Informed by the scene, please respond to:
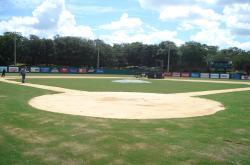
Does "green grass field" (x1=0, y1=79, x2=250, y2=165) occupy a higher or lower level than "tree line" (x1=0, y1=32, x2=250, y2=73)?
lower

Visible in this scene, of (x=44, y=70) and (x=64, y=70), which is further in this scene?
(x=64, y=70)

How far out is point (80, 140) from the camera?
32.7 ft

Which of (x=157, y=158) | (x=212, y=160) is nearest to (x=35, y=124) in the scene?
(x=157, y=158)

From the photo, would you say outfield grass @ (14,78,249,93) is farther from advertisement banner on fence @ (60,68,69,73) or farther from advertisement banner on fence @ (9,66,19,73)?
advertisement banner on fence @ (60,68,69,73)

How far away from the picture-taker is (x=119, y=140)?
9.96 m

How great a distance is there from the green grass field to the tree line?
75313 millimetres

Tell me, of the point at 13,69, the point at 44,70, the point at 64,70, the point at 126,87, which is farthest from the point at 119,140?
the point at 64,70

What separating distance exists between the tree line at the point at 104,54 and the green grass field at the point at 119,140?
75.3m

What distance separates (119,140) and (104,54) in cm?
9901

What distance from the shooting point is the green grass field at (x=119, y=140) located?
27.4 feet

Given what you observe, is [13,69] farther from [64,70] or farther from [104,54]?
[104,54]

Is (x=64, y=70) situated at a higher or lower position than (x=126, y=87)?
higher

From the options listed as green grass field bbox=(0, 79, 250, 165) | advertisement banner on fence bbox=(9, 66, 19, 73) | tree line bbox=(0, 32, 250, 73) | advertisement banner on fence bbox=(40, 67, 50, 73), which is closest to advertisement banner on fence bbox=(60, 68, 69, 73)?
advertisement banner on fence bbox=(40, 67, 50, 73)

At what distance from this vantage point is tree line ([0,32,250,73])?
98750mm
